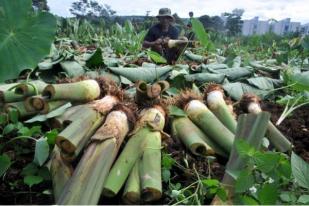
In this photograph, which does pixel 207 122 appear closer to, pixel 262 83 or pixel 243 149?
pixel 243 149

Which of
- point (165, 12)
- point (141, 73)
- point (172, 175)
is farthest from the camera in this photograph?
point (165, 12)

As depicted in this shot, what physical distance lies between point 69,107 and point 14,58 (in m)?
0.28

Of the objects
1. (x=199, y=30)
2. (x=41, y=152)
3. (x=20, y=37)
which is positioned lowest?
(x=41, y=152)

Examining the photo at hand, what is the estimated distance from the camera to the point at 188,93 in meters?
1.58

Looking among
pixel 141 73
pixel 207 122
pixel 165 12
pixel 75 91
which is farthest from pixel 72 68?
pixel 165 12

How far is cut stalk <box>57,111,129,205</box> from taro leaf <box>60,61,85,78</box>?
0.64 metres

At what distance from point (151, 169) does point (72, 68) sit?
943 millimetres

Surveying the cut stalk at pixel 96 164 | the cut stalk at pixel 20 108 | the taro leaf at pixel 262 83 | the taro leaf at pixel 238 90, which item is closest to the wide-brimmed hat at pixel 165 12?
the taro leaf at pixel 262 83

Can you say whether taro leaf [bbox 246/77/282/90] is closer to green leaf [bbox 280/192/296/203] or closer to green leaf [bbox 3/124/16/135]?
green leaf [bbox 280/192/296/203]

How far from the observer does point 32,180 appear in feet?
3.84

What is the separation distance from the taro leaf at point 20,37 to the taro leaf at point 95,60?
2.48 ft

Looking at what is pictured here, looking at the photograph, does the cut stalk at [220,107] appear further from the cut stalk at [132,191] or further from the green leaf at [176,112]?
the cut stalk at [132,191]

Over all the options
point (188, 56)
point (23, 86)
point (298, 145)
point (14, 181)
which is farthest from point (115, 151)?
point (188, 56)

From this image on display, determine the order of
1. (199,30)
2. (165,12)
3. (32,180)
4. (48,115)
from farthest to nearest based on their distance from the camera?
(165,12) → (199,30) → (48,115) → (32,180)
